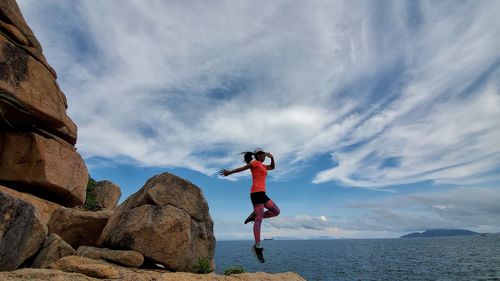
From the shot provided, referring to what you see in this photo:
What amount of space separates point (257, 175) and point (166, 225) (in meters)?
5.57

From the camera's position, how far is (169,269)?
1488 cm

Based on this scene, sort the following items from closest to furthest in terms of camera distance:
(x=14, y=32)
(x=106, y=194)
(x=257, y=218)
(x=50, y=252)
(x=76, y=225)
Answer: (x=257, y=218), (x=50, y=252), (x=76, y=225), (x=14, y=32), (x=106, y=194)

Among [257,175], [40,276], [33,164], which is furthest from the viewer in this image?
[33,164]

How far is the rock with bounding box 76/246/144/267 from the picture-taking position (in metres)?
13.8

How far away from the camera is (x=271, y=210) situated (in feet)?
38.9

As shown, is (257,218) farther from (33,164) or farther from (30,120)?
(30,120)

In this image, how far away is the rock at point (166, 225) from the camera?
14570mm

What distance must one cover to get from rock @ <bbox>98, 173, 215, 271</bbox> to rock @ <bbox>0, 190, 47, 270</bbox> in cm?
342

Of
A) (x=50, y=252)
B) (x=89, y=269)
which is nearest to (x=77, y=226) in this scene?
(x=50, y=252)

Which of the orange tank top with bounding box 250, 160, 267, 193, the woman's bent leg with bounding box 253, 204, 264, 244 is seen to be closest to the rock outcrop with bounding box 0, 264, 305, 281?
the woman's bent leg with bounding box 253, 204, 264, 244

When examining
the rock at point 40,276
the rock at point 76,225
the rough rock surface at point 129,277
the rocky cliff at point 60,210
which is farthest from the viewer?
the rock at point 76,225

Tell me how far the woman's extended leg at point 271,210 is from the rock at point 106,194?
116 ft

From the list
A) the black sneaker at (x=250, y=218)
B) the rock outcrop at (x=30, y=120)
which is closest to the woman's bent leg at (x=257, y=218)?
the black sneaker at (x=250, y=218)

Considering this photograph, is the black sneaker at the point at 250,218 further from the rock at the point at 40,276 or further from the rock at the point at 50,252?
the rock at the point at 50,252
